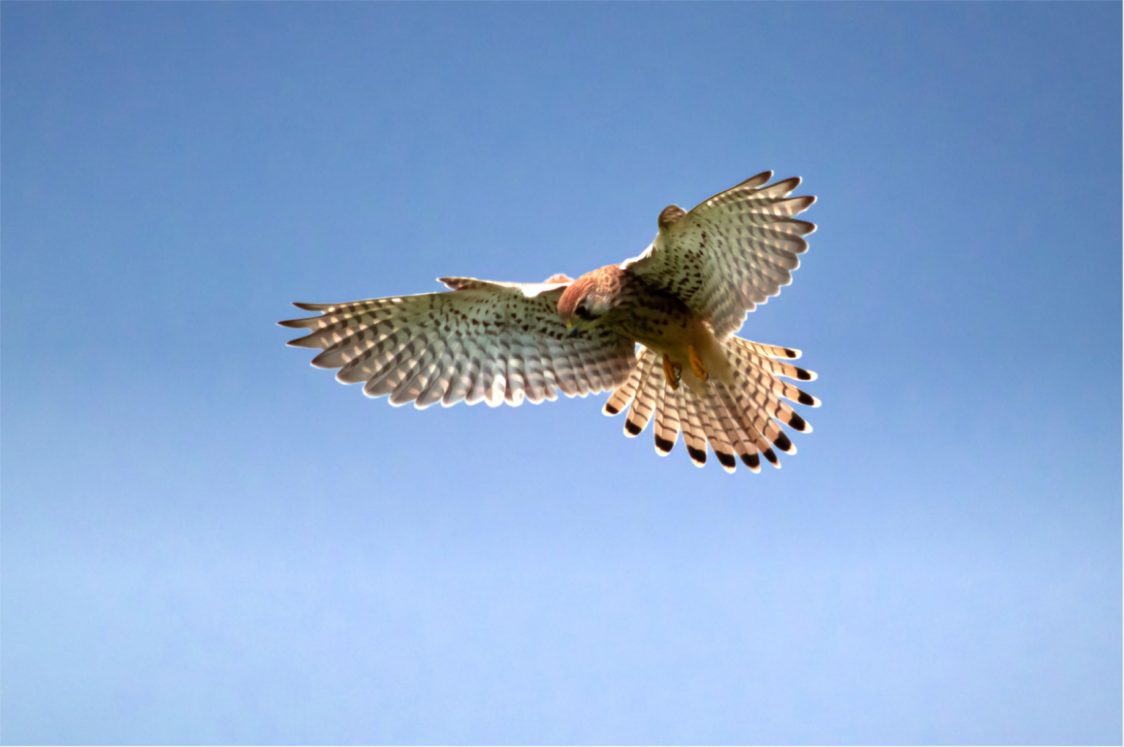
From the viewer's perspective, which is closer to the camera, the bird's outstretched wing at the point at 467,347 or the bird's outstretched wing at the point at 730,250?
the bird's outstretched wing at the point at 730,250

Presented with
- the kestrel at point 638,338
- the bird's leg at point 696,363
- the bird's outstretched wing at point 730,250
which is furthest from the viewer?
the bird's leg at point 696,363

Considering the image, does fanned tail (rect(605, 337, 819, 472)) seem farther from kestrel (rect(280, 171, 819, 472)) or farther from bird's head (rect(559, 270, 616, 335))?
bird's head (rect(559, 270, 616, 335))

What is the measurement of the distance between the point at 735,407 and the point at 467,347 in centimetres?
160

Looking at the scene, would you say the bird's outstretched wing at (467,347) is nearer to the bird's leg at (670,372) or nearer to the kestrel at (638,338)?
the kestrel at (638,338)

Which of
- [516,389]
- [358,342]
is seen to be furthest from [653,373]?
[358,342]

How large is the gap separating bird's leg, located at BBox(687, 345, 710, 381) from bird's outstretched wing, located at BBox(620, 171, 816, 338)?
20 cm

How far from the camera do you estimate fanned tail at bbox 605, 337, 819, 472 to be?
Answer: 20.0ft

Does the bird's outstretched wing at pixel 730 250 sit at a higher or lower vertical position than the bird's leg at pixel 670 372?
higher

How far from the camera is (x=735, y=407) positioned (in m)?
6.19

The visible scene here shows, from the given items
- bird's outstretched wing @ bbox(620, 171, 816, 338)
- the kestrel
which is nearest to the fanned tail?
the kestrel

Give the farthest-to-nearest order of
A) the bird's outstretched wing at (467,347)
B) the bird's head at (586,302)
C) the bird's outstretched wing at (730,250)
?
the bird's outstretched wing at (467,347)
the bird's head at (586,302)
the bird's outstretched wing at (730,250)

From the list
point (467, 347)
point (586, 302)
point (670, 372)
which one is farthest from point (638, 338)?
point (467, 347)

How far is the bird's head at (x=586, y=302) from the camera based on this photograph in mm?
5547

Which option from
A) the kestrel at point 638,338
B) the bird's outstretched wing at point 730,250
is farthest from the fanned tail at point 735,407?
the bird's outstretched wing at point 730,250
